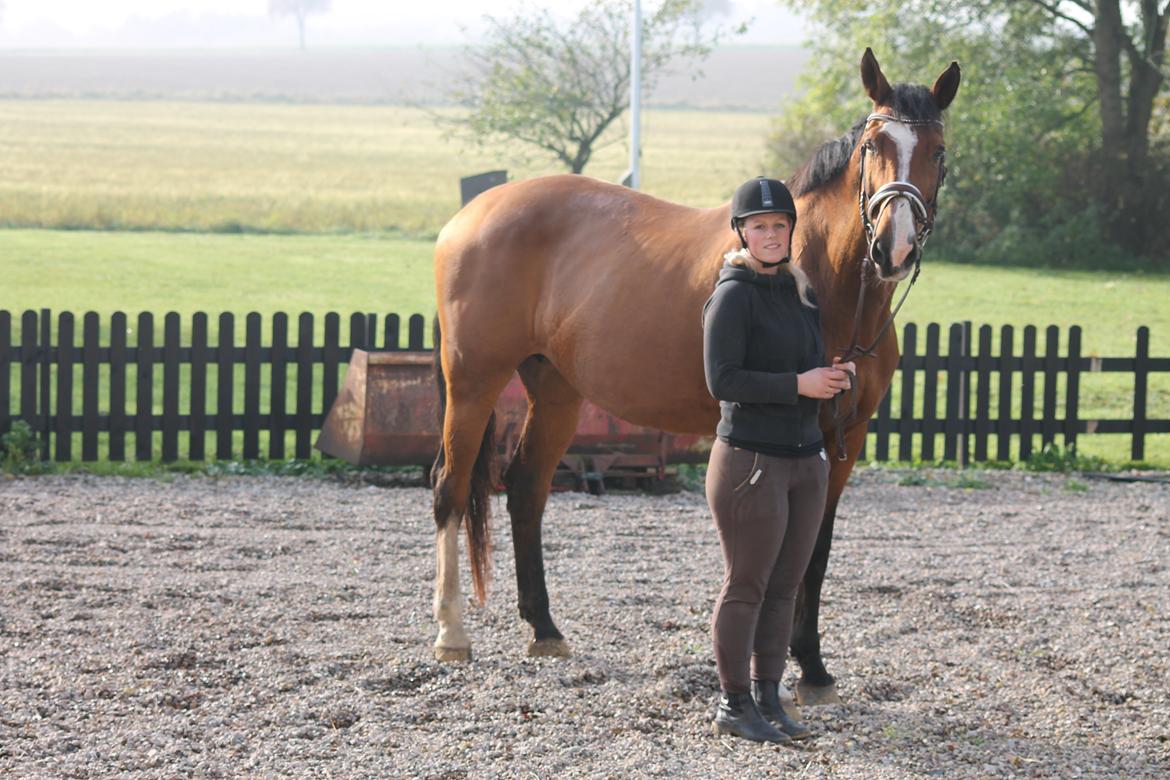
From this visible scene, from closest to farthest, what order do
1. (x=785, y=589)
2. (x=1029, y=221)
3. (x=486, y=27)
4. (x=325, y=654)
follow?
(x=785, y=589)
(x=325, y=654)
(x=1029, y=221)
(x=486, y=27)

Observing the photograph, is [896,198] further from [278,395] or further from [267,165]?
[267,165]

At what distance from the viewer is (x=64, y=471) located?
31.9 ft

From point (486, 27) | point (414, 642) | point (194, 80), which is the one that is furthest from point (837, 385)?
point (194, 80)

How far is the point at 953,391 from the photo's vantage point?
11156 mm

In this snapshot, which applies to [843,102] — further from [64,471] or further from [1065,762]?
[1065,762]

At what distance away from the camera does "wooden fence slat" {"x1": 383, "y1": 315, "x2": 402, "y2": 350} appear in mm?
10602

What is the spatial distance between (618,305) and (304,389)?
556 cm

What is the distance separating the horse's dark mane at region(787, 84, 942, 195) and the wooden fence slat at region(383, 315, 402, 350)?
576 cm

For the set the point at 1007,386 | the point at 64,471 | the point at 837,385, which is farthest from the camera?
the point at 1007,386

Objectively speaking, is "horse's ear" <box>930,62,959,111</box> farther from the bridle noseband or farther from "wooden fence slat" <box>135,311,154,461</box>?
"wooden fence slat" <box>135,311,154,461</box>

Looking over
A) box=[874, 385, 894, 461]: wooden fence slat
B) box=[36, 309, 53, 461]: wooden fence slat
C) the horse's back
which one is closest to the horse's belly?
the horse's back

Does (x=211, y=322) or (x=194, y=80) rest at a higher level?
(x=194, y=80)

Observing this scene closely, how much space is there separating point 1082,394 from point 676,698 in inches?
418

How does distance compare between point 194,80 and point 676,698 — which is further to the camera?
point 194,80
